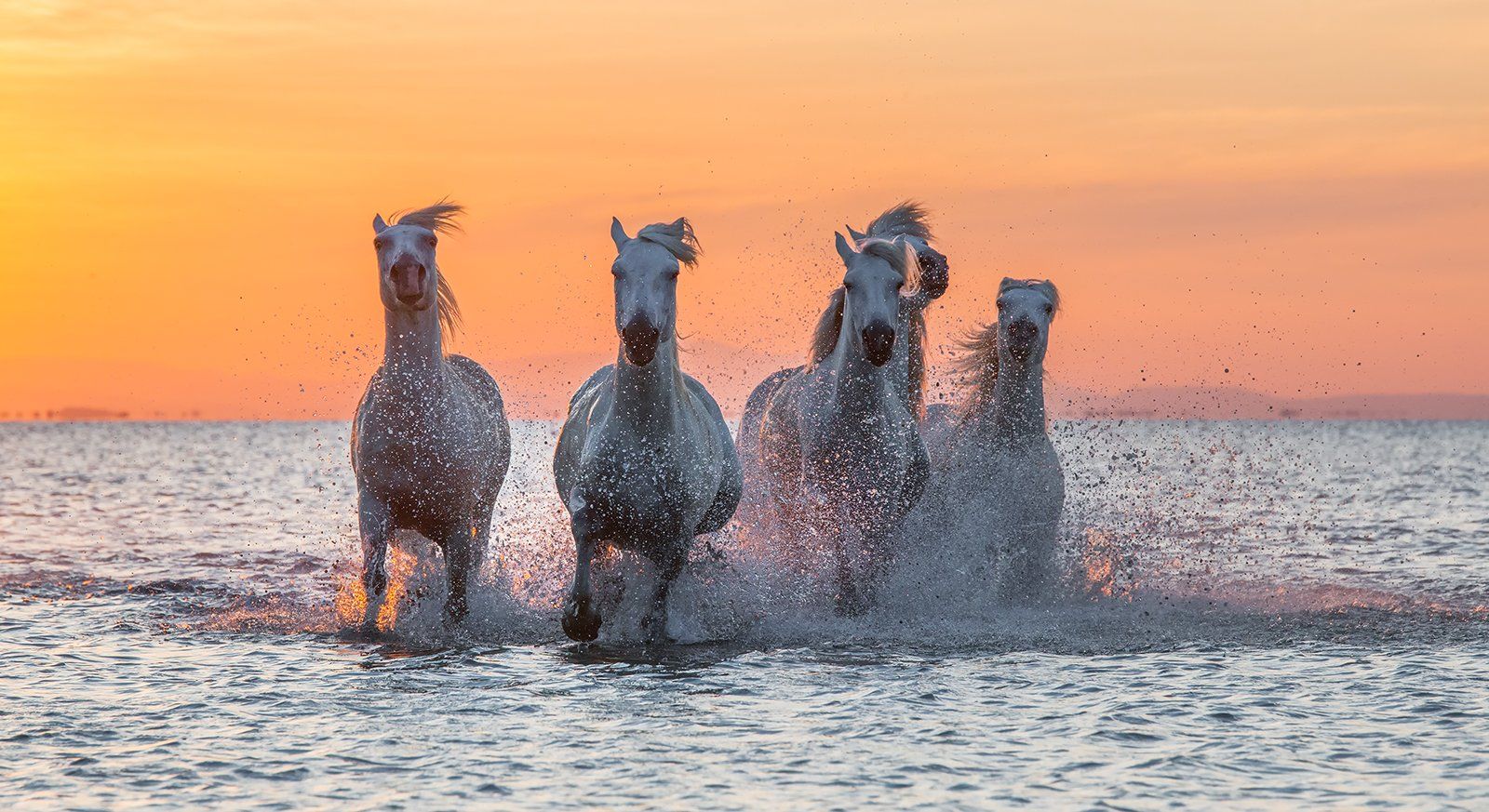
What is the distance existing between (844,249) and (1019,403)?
7.63ft

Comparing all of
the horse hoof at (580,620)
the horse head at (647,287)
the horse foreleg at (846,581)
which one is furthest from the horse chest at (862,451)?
the horse hoof at (580,620)

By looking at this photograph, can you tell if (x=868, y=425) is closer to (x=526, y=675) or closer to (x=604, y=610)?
(x=604, y=610)

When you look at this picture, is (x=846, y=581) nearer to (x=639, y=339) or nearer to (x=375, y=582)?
(x=639, y=339)

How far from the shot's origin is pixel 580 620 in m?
9.43

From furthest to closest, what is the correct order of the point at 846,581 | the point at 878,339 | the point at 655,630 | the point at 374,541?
the point at 846,581, the point at 655,630, the point at 374,541, the point at 878,339

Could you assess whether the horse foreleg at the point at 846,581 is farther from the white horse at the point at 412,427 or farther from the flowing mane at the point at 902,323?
the white horse at the point at 412,427

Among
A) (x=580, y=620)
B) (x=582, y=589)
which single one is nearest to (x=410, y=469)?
(x=582, y=589)

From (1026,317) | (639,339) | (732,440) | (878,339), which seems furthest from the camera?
(1026,317)

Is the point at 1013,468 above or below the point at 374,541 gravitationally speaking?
above

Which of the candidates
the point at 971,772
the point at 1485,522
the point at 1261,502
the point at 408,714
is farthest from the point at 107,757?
the point at 1261,502

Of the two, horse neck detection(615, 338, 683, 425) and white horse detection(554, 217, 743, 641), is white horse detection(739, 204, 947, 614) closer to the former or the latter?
white horse detection(554, 217, 743, 641)

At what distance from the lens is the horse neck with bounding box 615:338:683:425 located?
30.9 ft

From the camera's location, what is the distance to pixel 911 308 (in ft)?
40.3

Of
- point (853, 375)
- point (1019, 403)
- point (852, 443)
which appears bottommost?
point (852, 443)
